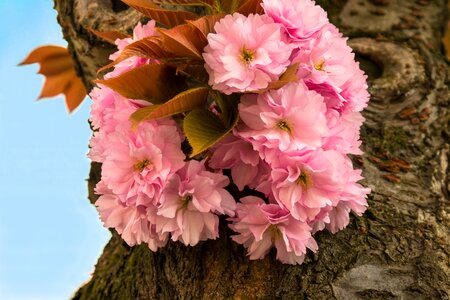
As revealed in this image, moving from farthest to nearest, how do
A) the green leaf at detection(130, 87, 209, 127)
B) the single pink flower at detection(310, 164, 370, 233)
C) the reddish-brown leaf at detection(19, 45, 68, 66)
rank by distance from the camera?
the reddish-brown leaf at detection(19, 45, 68, 66) → the single pink flower at detection(310, 164, 370, 233) → the green leaf at detection(130, 87, 209, 127)

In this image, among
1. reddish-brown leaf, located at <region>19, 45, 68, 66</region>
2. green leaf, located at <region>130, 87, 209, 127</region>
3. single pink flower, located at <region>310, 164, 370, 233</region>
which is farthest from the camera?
reddish-brown leaf, located at <region>19, 45, 68, 66</region>

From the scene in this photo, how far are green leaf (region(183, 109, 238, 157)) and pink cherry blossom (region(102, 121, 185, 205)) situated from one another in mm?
34

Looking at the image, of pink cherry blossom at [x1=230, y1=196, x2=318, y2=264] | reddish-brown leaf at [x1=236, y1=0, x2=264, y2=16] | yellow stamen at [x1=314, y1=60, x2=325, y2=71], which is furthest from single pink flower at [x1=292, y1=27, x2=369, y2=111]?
pink cherry blossom at [x1=230, y1=196, x2=318, y2=264]

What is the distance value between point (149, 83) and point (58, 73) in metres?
1.36

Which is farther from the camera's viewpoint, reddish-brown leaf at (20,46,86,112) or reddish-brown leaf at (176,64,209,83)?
reddish-brown leaf at (20,46,86,112)

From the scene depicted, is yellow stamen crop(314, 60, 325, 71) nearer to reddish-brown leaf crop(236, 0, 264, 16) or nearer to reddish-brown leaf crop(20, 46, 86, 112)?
reddish-brown leaf crop(236, 0, 264, 16)

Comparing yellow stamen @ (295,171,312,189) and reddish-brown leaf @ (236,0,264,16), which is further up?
reddish-brown leaf @ (236,0,264,16)

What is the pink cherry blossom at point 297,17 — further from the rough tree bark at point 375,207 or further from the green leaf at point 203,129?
the rough tree bark at point 375,207

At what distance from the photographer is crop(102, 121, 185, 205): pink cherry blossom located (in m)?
0.94

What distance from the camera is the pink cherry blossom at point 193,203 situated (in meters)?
0.96

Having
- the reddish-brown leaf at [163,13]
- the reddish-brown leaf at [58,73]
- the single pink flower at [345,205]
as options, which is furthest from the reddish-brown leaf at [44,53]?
the single pink flower at [345,205]

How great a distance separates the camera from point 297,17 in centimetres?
99

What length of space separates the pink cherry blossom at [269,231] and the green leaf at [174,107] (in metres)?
0.18

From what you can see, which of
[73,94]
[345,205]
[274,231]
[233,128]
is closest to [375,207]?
[345,205]
